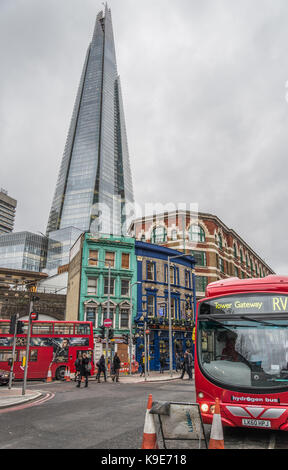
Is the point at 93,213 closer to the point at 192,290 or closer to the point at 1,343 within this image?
the point at 192,290

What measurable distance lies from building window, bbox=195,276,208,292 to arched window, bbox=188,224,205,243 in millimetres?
5058

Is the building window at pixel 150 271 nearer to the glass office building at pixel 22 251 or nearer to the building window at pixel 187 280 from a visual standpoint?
the building window at pixel 187 280

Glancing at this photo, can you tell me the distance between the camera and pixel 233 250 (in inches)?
2083

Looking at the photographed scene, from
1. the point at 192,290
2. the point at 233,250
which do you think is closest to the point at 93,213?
the point at 233,250

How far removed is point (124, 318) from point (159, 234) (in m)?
16.0

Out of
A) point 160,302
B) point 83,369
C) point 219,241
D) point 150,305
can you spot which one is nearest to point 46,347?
point 83,369

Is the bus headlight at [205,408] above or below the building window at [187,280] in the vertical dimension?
below

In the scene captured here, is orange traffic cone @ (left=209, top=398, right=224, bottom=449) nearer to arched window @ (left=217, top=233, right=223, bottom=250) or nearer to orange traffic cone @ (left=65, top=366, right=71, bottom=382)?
orange traffic cone @ (left=65, top=366, right=71, bottom=382)

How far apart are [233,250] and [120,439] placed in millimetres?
48812

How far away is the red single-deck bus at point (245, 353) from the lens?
6.15 meters

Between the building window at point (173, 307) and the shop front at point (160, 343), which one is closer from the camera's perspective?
the shop front at point (160, 343)

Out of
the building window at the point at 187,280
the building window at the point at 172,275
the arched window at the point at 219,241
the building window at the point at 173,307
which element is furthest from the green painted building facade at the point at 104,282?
the arched window at the point at 219,241

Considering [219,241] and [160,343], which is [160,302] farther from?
[219,241]

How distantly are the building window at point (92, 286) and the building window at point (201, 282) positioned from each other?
49.7ft
